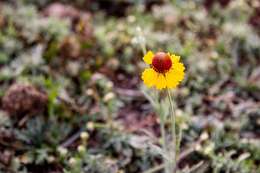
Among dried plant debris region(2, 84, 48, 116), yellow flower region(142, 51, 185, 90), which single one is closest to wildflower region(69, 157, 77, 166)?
dried plant debris region(2, 84, 48, 116)

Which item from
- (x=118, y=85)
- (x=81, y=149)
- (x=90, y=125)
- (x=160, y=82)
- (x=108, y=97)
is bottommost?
(x=160, y=82)

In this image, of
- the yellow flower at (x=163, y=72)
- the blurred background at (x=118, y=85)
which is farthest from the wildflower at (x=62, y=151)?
the yellow flower at (x=163, y=72)

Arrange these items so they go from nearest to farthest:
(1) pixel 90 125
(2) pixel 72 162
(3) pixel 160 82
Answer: (3) pixel 160 82 < (2) pixel 72 162 < (1) pixel 90 125

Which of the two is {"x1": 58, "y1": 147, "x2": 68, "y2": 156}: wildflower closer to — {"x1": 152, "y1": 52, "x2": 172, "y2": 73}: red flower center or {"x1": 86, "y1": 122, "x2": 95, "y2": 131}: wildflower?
{"x1": 86, "y1": 122, "x2": 95, "y2": 131}: wildflower

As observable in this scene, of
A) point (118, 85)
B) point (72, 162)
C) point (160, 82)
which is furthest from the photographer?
point (118, 85)

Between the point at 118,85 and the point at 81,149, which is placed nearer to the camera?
the point at 81,149

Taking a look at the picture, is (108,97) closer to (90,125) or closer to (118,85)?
(90,125)

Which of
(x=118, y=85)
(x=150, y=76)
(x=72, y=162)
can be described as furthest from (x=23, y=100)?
(x=150, y=76)
